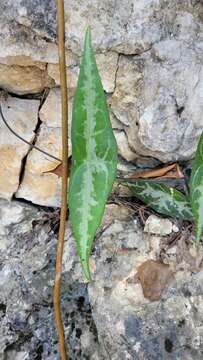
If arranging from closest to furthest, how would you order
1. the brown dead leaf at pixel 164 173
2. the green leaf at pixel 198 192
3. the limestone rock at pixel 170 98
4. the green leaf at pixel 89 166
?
the green leaf at pixel 89 166
the green leaf at pixel 198 192
the limestone rock at pixel 170 98
the brown dead leaf at pixel 164 173

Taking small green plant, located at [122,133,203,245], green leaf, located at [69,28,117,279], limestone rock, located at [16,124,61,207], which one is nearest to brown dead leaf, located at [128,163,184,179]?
small green plant, located at [122,133,203,245]

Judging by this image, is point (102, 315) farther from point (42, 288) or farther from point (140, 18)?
point (140, 18)

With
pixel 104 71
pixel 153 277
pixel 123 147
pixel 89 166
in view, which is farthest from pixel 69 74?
pixel 153 277

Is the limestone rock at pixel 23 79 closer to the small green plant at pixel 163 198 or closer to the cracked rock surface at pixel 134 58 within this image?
the cracked rock surface at pixel 134 58

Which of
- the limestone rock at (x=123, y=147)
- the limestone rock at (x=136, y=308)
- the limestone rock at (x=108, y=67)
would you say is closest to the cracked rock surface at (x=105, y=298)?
the limestone rock at (x=136, y=308)

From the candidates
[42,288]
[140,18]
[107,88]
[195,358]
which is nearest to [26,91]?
[107,88]

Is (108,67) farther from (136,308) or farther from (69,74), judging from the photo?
(136,308)
